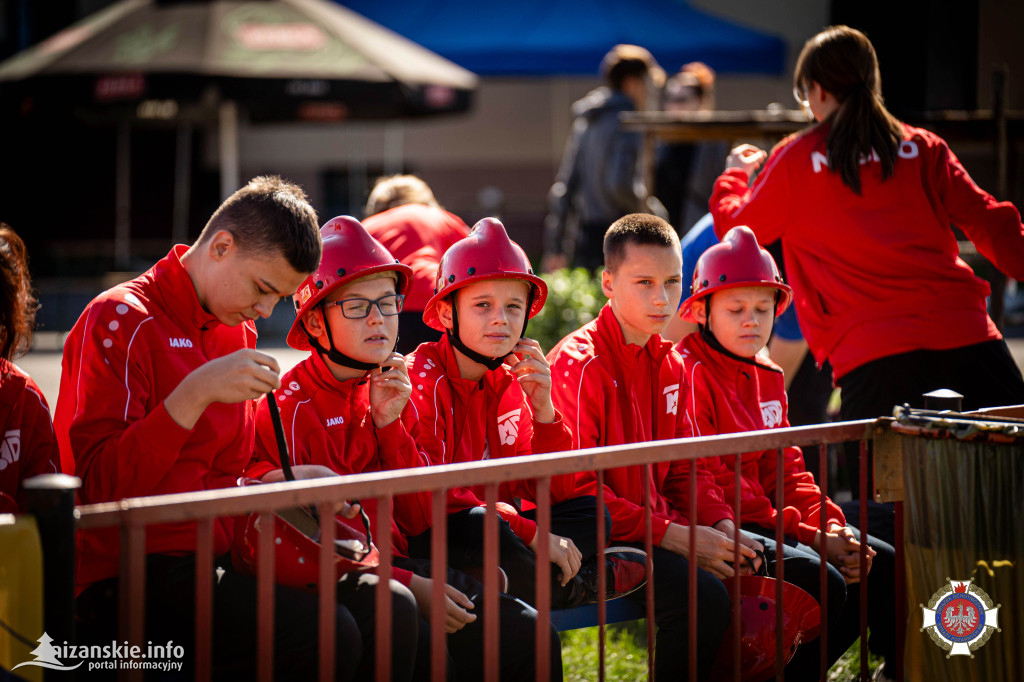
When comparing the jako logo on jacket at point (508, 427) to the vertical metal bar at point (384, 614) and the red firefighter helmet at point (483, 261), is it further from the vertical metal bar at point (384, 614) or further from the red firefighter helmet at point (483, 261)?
the vertical metal bar at point (384, 614)

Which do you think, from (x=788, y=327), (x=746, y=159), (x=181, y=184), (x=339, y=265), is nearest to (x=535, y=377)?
(x=339, y=265)

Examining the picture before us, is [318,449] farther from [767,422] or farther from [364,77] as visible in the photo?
[364,77]

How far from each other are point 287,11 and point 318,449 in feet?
27.3

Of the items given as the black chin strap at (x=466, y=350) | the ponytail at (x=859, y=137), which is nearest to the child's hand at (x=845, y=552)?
the black chin strap at (x=466, y=350)

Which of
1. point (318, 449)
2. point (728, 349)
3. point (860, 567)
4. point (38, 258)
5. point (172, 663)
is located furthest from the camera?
point (38, 258)

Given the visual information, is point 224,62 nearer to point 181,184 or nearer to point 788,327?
point 788,327

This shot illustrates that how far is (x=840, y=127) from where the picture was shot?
3895mm

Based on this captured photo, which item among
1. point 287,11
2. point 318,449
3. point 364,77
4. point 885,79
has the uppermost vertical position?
point 287,11

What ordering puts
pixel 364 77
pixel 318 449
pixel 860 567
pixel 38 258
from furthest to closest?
pixel 38 258
pixel 364 77
pixel 860 567
pixel 318 449

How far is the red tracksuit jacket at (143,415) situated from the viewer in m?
2.50

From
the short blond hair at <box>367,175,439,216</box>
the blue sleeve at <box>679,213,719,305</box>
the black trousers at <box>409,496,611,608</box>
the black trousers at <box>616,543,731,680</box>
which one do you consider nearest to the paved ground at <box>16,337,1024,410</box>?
the short blond hair at <box>367,175,439,216</box>

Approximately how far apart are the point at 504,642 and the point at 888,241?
2134 mm

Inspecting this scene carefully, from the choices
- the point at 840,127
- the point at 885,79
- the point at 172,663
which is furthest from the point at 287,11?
the point at 172,663

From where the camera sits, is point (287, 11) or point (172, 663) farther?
point (287, 11)
